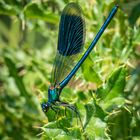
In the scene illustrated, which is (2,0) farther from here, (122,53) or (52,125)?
(52,125)

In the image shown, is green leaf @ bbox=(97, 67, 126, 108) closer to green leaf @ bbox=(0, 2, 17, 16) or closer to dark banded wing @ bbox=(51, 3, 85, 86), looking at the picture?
dark banded wing @ bbox=(51, 3, 85, 86)

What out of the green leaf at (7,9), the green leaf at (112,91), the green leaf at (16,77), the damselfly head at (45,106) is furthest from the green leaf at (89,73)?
the green leaf at (16,77)

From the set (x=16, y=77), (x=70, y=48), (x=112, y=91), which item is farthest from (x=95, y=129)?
(x=16, y=77)

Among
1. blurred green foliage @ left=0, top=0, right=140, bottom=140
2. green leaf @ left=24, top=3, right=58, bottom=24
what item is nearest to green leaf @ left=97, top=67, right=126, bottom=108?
blurred green foliage @ left=0, top=0, right=140, bottom=140

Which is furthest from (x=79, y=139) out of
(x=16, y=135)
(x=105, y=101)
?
(x=16, y=135)

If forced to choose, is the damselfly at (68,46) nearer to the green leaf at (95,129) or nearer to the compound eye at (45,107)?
the compound eye at (45,107)

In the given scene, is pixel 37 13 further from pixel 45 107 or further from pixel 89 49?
pixel 45 107

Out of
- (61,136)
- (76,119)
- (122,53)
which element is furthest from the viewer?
(122,53)
